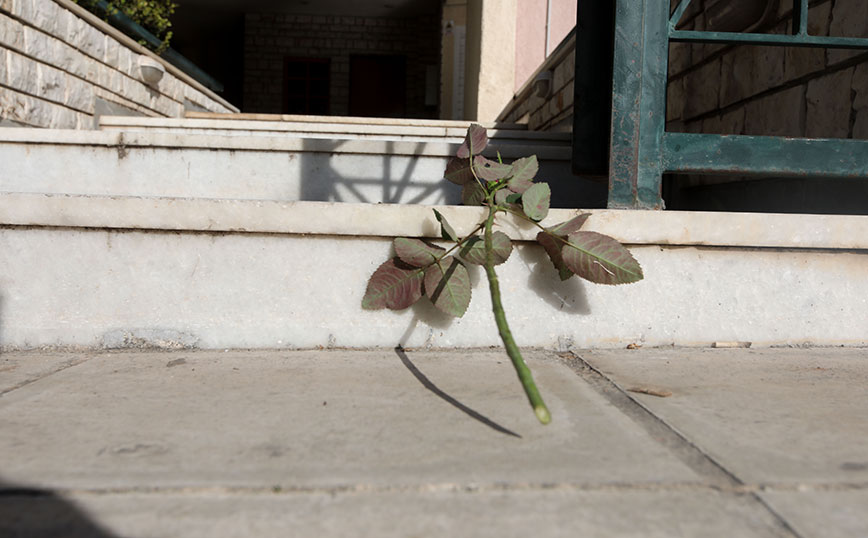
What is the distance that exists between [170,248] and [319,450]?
2.57 feet

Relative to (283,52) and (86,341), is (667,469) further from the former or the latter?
(283,52)

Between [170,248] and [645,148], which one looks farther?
[645,148]

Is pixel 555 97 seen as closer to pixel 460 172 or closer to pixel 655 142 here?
pixel 655 142

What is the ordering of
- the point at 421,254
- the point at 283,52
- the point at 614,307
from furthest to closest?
the point at 283,52 → the point at 614,307 → the point at 421,254

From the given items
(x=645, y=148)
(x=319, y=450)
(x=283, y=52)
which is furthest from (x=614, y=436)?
(x=283, y=52)

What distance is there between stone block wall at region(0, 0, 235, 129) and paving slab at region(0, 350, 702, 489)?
2.67 m

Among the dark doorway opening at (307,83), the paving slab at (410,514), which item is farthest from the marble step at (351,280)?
the dark doorway opening at (307,83)

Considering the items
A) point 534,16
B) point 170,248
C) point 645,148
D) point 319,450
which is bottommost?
point 319,450

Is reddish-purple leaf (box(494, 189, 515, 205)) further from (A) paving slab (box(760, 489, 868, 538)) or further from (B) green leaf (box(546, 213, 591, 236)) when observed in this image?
(A) paving slab (box(760, 489, 868, 538))

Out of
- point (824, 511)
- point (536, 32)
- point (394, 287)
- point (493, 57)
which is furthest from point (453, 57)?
point (824, 511)

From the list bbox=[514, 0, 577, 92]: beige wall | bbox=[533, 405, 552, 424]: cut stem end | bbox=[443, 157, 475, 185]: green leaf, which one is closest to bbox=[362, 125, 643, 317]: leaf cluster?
bbox=[443, 157, 475, 185]: green leaf

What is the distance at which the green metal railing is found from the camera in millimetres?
1515

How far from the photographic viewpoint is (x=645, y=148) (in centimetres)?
153

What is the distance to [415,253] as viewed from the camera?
131 cm
